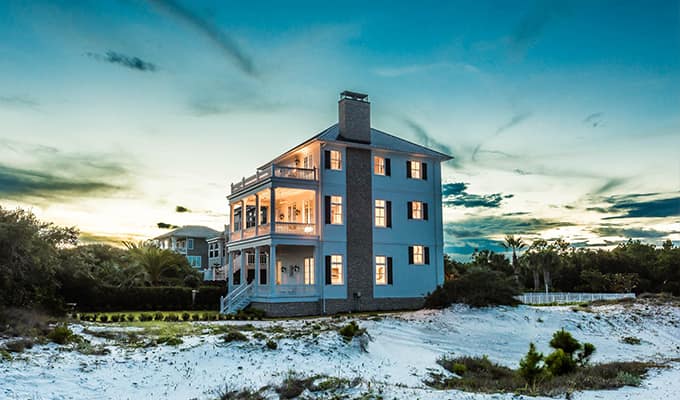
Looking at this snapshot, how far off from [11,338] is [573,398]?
12605 millimetres

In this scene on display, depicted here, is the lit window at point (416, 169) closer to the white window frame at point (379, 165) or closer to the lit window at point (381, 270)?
the white window frame at point (379, 165)

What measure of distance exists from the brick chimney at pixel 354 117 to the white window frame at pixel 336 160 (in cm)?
100

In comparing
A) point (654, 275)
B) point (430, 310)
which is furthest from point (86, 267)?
point (654, 275)

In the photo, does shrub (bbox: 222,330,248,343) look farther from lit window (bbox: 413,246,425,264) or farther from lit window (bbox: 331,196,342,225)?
lit window (bbox: 413,246,425,264)

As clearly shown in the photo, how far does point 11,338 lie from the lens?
14.2m

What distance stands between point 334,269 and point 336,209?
3.10 m

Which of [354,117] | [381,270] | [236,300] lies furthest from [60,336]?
[354,117]

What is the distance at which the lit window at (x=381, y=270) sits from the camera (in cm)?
3145

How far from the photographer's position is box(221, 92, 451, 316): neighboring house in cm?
2958

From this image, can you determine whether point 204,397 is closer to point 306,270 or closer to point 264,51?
point 264,51

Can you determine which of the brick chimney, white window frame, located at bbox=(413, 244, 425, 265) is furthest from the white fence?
the brick chimney

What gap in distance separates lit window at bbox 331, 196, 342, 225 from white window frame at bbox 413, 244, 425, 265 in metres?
4.94

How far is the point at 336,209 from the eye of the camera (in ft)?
101

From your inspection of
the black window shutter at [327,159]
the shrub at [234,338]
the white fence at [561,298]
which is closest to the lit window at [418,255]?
the black window shutter at [327,159]
